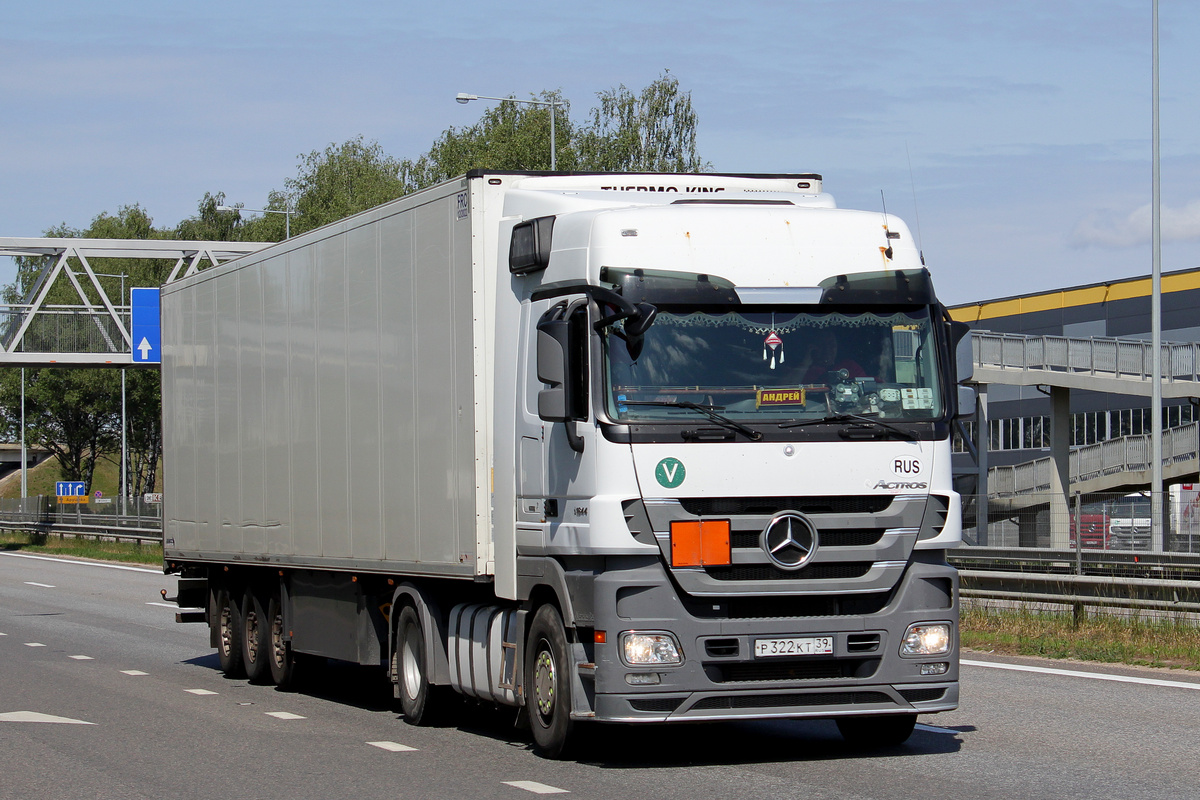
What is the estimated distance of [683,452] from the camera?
9.03 m

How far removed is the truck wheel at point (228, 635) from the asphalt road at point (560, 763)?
34cm

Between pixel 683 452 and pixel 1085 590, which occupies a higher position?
pixel 683 452

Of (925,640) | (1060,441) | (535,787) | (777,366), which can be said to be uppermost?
(777,366)

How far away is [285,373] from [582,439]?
5257 millimetres

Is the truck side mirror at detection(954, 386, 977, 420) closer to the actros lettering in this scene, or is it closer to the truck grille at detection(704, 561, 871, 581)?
the actros lettering

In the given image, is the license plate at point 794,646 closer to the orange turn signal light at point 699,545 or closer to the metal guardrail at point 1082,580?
the orange turn signal light at point 699,545

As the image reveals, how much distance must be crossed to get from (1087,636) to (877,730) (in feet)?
22.7

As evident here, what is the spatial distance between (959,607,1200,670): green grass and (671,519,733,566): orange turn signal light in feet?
22.2

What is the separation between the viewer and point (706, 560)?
354 inches

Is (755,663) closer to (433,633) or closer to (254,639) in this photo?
(433,633)

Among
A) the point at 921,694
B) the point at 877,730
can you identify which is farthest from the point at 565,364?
the point at 877,730

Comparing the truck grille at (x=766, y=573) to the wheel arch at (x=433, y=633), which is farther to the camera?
the wheel arch at (x=433, y=633)

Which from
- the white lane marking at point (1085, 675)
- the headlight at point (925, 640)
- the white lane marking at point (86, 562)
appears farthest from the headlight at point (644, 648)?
the white lane marking at point (86, 562)

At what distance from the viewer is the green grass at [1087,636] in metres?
14.8
